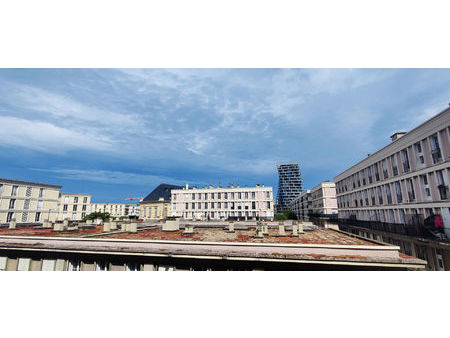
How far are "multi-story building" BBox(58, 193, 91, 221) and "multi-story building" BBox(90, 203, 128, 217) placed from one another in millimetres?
43360

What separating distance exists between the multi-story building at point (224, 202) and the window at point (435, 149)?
37.3 meters

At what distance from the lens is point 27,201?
45250mm

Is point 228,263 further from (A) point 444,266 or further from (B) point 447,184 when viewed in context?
(B) point 447,184

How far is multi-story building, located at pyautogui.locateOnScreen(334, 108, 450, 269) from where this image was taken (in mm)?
17484

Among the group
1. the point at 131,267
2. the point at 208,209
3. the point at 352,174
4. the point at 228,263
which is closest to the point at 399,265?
the point at 228,263

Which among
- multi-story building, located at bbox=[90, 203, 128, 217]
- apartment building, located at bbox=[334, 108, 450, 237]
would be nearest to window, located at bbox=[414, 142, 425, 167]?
apartment building, located at bbox=[334, 108, 450, 237]

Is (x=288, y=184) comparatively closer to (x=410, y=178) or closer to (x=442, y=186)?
(x=410, y=178)

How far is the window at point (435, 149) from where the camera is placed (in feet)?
59.7

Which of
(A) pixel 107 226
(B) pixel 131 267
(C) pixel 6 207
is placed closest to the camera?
(B) pixel 131 267

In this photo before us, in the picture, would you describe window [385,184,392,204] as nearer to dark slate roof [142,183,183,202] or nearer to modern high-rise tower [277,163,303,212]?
dark slate roof [142,183,183,202]

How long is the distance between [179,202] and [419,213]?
52.6m

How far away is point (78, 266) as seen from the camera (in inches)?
429

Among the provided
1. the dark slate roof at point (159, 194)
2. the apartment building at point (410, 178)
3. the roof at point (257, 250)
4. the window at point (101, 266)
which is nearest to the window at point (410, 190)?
the apartment building at point (410, 178)

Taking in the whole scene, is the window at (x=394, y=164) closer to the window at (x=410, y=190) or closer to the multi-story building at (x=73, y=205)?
the window at (x=410, y=190)
